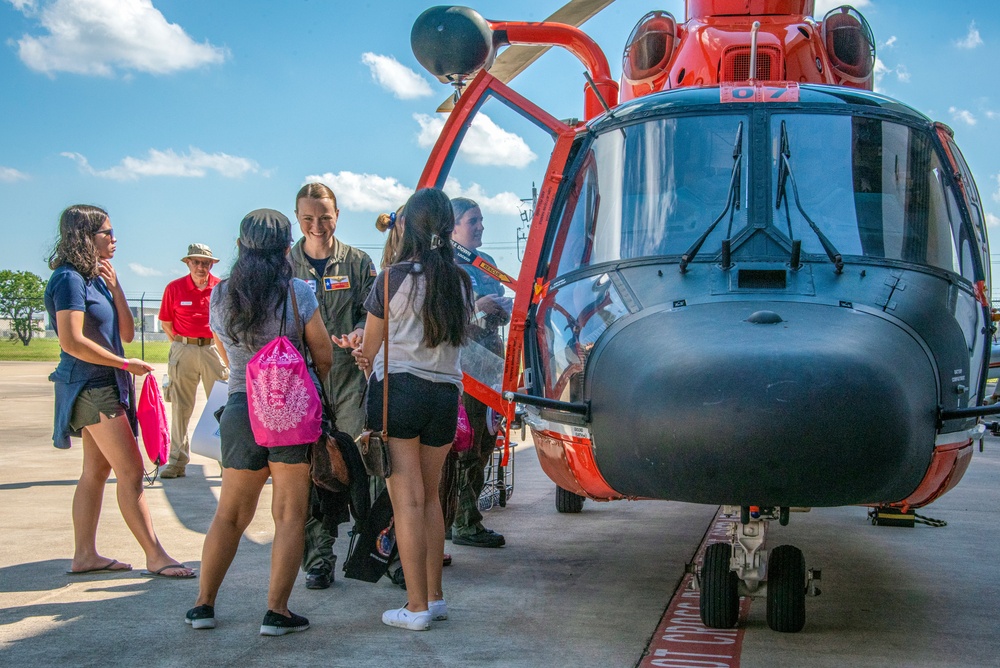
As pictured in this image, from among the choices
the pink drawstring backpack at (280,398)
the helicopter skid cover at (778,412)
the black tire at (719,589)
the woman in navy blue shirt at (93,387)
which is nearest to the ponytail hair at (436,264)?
the pink drawstring backpack at (280,398)

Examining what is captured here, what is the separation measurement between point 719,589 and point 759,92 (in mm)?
2200

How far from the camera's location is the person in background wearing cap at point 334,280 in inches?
215

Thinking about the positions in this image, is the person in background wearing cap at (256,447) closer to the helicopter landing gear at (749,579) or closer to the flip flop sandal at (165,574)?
the flip flop sandal at (165,574)

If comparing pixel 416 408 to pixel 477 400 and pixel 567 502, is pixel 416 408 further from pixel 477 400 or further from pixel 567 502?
pixel 567 502

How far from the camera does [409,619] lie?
4.28 metres

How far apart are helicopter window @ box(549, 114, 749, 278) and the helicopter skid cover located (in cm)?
83

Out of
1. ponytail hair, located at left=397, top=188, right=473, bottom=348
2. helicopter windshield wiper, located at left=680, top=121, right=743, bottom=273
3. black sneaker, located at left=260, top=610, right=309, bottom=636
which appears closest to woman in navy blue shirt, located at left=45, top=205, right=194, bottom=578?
black sneaker, located at left=260, top=610, right=309, bottom=636

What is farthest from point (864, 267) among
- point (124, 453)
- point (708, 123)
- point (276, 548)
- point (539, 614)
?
point (124, 453)

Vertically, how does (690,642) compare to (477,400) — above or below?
below

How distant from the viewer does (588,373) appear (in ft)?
13.5

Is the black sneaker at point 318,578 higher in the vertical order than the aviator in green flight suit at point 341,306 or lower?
lower

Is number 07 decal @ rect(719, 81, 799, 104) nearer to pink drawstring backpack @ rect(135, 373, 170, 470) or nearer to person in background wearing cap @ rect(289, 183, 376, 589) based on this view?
person in background wearing cap @ rect(289, 183, 376, 589)

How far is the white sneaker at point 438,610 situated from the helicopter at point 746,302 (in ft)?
2.40

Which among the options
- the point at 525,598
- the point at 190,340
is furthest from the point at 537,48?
the point at 525,598
